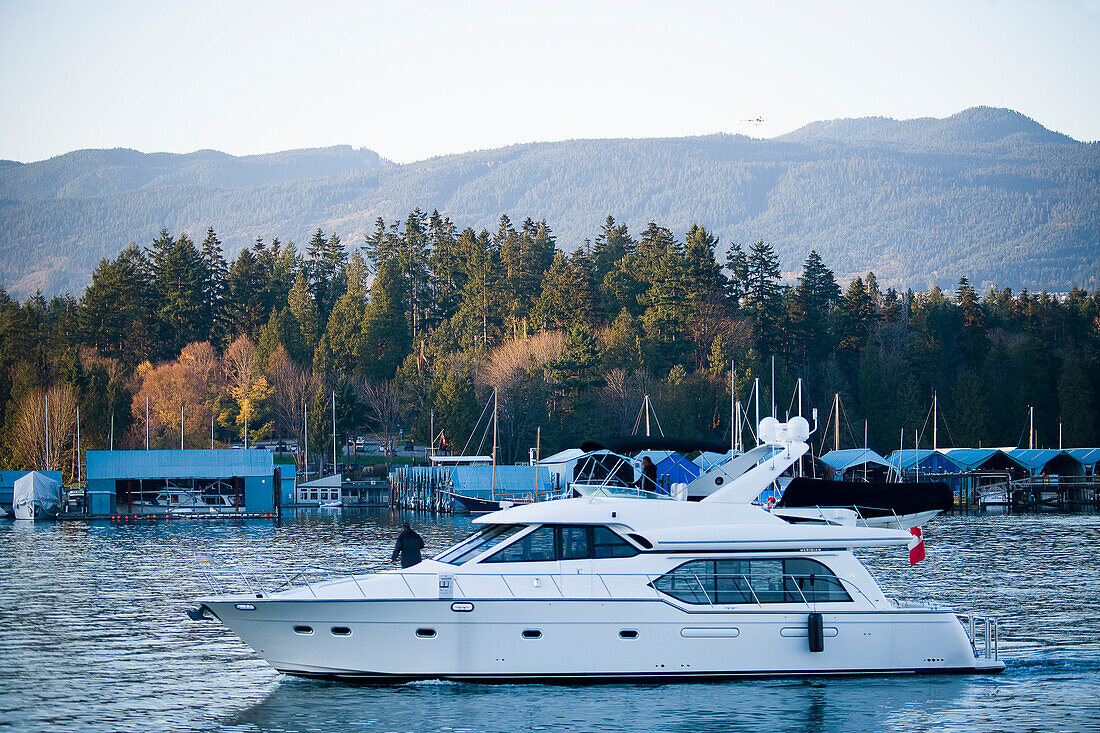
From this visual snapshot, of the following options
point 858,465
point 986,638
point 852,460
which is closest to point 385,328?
point 852,460

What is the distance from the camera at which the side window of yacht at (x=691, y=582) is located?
18.7 metres

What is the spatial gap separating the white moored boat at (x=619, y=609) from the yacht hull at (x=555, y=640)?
0.02m

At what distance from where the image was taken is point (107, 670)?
2106 cm

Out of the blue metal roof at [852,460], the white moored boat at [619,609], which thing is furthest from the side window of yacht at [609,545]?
the blue metal roof at [852,460]

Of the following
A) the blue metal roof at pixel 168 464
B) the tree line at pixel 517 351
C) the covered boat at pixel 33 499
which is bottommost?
the covered boat at pixel 33 499

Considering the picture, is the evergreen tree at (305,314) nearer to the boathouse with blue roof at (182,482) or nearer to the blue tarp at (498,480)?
the boathouse with blue roof at (182,482)

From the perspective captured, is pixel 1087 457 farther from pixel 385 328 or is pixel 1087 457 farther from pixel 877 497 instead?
pixel 877 497

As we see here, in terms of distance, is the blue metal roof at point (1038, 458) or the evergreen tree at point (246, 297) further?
the evergreen tree at point (246, 297)

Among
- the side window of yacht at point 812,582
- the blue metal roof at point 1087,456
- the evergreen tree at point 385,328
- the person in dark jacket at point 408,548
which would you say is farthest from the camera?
the evergreen tree at point 385,328

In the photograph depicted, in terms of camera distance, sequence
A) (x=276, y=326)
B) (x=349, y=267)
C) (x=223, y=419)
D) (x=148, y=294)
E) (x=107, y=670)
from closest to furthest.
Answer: (x=107, y=670) → (x=223, y=419) → (x=276, y=326) → (x=148, y=294) → (x=349, y=267)

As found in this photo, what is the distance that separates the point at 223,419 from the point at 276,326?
1057cm

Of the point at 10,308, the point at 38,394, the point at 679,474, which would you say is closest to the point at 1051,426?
the point at 679,474

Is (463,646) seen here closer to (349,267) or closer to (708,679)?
(708,679)

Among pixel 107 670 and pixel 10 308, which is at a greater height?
pixel 10 308
